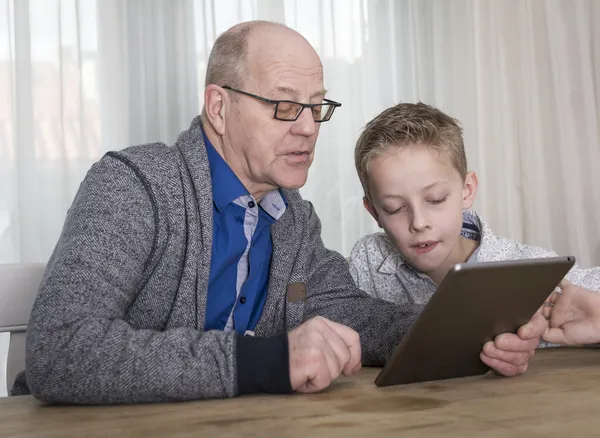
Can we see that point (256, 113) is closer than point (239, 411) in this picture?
No

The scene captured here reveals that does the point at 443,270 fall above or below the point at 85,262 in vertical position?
below

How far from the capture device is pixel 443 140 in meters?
1.82

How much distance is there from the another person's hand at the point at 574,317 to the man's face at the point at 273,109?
0.61 meters

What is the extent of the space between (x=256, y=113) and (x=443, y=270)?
2.11 feet

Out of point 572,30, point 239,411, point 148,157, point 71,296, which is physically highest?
point 572,30

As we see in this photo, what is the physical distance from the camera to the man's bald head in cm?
173

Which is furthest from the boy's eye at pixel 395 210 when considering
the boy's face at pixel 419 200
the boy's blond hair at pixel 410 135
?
the boy's blond hair at pixel 410 135

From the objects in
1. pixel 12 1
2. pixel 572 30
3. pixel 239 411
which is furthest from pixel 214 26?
pixel 239 411

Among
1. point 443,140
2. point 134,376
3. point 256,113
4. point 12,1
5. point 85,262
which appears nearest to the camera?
point 134,376

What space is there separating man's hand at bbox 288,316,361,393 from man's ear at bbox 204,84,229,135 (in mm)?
701

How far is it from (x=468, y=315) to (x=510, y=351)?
0.15 meters

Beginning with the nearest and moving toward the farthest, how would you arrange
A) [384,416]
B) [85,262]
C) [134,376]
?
[384,416], [134,376], [85,262]

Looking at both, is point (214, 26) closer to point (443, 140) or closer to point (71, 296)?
point (443, 140)

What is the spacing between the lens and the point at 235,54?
5.69 ft
